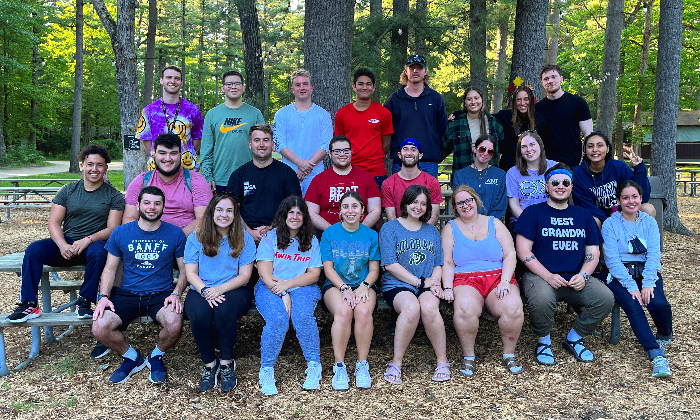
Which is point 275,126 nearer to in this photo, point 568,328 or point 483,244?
point 483,244

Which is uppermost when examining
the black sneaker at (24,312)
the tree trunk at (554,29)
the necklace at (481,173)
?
the tree trunk at (554,29)

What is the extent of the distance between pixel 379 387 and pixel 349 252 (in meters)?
1.00

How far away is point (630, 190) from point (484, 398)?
2.10 metres

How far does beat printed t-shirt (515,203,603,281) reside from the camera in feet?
14.1

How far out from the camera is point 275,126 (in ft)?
17.1

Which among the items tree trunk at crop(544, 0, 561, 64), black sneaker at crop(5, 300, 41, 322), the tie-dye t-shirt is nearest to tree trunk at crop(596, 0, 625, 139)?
tree trunk at crop(544, 0, 561, 64)

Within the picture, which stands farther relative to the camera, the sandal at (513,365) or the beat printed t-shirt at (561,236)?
the beat printed t-shirt at (561,236)

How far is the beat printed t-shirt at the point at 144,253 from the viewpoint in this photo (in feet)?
13.3

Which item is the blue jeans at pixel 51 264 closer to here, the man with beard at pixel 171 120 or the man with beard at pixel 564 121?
the man with beard at pixel 171 120

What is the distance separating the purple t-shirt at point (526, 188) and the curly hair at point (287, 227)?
74.9 inches

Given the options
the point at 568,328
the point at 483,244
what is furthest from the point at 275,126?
the point at 568,328

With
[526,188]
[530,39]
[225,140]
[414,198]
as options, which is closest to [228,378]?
[414,198]

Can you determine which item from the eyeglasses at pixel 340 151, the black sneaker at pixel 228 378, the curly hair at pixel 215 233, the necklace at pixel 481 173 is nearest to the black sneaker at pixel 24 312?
the curly hair at pixel 215 233

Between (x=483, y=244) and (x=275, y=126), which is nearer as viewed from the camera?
(x=483, y=244)
